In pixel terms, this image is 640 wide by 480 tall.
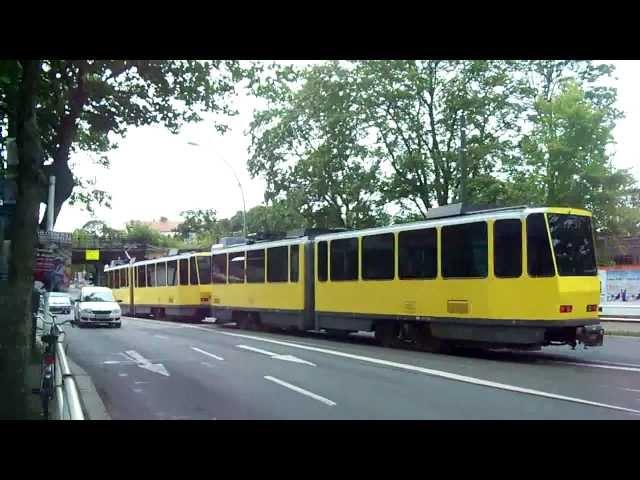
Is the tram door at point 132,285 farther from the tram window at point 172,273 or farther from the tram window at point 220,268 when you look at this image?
the tram window at point 220,268

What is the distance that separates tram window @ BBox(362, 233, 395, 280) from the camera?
17.3 metres

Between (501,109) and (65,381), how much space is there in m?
26.4

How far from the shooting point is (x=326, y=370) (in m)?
13.0

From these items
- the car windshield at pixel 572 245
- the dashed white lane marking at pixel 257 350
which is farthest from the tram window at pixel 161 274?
the car windshield at pixel 572 245

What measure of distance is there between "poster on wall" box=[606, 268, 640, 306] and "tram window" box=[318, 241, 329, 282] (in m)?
13.6

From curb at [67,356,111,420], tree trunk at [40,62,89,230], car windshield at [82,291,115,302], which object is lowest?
curb at [67,356,111,420]

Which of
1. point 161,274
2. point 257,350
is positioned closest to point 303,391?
point 257,350

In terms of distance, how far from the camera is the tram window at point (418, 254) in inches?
622

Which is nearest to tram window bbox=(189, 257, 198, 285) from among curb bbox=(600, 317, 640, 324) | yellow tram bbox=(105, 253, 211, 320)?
yellow tram bbox=(105, 253, 211, 320)

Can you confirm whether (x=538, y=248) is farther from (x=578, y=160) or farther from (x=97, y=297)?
(x=97, y=297)

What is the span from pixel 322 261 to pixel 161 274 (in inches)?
609

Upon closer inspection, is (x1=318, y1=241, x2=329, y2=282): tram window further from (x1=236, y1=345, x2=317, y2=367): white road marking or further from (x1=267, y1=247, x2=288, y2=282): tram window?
(x1=236, y1=345, x2=317, y2=367): white road marking

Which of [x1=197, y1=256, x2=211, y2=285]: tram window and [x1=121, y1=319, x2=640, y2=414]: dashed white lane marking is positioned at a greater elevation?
[x1=197, y1=256, x2=211, y2=285]: tram window
